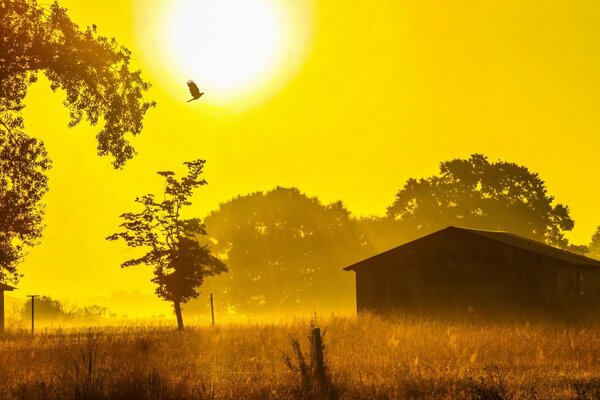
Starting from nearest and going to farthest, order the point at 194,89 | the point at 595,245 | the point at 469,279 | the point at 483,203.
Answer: the point at 194,89, the point at 469,279, the point at 483,203, the point at 595,245

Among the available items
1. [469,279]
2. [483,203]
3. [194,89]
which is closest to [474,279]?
[469,279]

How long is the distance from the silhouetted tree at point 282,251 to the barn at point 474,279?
43263 mm

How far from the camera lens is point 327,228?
294 feet

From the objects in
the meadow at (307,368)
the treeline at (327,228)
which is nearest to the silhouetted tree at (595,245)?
the treeline at (327,228)

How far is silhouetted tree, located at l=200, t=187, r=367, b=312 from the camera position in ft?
276

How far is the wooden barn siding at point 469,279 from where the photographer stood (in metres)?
36.4

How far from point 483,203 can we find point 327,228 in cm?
1932

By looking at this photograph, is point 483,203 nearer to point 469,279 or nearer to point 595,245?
point 469,279

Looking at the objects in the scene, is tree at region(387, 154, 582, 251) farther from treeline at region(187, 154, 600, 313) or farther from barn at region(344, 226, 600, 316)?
barn at region(344, 226, 600, 316)

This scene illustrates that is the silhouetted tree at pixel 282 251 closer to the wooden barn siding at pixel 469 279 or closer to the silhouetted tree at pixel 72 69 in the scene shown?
the wooden barn siding at pixel 469 279

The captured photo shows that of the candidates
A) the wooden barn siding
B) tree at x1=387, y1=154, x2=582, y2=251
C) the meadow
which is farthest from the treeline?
the meadow

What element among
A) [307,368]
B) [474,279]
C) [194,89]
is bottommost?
[307,368]

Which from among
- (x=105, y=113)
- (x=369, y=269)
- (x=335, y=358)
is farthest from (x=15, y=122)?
(x=369, y=269)

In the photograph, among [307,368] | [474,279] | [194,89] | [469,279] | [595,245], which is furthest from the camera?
[595,245]
